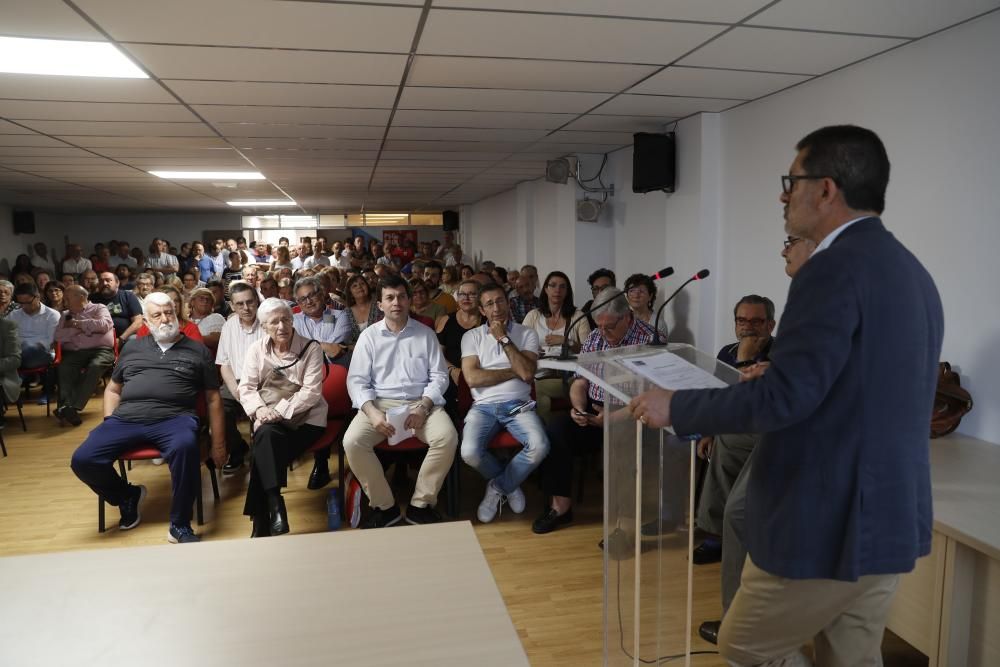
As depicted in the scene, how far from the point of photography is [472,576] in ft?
4.60

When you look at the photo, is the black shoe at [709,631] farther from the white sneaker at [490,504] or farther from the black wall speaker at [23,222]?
the black wall speaker at [23,222]

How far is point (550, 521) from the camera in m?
3.78

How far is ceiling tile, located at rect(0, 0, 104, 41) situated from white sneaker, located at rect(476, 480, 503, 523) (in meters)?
2.84

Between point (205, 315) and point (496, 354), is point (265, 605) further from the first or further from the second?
point (205, 315)

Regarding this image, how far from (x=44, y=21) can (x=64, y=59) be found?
0.61 metres

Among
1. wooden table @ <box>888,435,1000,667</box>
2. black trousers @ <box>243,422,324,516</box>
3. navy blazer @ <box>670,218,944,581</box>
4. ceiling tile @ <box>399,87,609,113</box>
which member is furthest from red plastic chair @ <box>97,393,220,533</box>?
wooden table @ <box>888,435,1000,667</box>

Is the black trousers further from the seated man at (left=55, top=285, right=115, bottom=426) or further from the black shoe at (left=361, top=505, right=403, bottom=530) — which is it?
the seated man at (left=55, top=285, right=115, bottom=426)

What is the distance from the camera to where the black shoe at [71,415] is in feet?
19.2

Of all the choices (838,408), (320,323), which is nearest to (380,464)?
(320,323)

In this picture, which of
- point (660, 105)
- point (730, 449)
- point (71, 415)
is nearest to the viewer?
point (730, 449)

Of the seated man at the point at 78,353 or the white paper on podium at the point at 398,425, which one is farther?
the seated man at the point at 78,353

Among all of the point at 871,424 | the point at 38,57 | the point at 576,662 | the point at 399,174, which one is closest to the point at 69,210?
the point at 399,174

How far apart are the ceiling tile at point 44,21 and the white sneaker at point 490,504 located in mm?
2841

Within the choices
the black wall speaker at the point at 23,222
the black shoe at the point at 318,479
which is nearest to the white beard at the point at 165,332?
the black shoe at the point at 318,479
